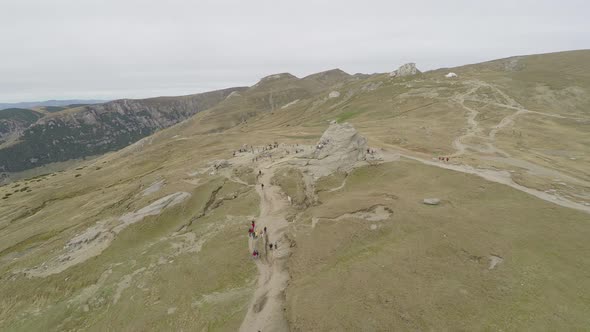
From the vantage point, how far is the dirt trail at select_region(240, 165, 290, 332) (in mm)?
30134

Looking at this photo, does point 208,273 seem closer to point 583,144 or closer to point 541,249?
point 541,249

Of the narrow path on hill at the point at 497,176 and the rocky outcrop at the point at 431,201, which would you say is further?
the rocky outcrop at the point at 431,201

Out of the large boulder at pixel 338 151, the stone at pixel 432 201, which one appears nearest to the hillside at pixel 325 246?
the large boulder at pixel 338 151

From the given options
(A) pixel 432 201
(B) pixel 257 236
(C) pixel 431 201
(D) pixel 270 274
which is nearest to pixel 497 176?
(A) pixel 432 201

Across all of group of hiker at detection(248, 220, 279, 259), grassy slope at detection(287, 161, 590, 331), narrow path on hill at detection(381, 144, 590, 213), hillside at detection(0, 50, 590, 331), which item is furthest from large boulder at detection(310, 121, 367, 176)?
group of hiker at detection(248, 220, 279, 259)

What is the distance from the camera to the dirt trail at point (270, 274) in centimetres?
3013

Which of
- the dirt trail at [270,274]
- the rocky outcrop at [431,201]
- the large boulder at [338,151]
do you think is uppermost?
the large boulder at [338,151]

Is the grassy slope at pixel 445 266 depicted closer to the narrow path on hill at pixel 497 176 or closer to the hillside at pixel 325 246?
the hillside at pixel 325 246

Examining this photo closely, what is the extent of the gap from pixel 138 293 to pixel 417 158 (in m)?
64.7

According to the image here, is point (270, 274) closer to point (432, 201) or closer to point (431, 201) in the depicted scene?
point (431, 201)

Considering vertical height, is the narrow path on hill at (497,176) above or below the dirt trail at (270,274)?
above

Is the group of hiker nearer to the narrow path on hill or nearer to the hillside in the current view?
the hillside

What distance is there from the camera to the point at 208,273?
39438 millimetres

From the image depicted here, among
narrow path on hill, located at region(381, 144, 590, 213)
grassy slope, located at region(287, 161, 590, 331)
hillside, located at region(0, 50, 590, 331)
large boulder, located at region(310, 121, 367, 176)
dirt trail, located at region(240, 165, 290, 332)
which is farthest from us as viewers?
large boulder, located at region(310, 121, 367, 176)
